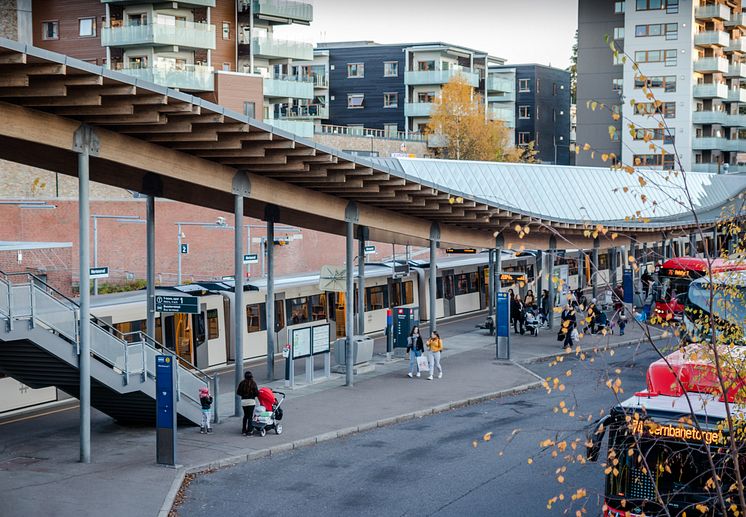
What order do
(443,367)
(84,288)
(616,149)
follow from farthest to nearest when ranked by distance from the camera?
1. (616,149)
2. (443,367)
3. (84,288)

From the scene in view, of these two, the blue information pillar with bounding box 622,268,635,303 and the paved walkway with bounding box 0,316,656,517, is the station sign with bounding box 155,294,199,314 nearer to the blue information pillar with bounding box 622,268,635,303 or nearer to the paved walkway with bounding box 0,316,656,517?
the paved walkway with bounding box 0,316,656,517

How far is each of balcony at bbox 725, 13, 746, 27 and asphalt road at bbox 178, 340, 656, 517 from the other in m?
75.7

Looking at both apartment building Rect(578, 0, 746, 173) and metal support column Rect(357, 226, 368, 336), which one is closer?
metal support column Rect(357, 226, 368, 336)

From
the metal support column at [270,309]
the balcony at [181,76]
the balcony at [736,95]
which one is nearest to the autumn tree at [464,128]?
the balcony at [736,95]

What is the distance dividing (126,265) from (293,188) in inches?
935

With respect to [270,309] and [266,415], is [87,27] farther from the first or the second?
[266,415]

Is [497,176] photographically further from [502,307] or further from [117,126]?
[117,126]

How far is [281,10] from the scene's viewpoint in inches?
2566

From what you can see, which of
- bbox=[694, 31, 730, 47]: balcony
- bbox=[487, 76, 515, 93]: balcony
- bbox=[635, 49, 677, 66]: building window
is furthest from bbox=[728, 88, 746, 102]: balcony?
bbox=[487, 76, 515, 93]: balcony

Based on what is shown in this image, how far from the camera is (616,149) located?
9375 cm

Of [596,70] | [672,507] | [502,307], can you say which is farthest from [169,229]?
[596,70]

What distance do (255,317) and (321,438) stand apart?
12.0 meters

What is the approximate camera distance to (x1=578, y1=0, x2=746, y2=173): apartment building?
8625 cm

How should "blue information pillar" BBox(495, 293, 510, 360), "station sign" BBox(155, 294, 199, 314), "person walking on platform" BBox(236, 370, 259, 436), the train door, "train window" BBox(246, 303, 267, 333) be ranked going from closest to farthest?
"person walking on platform" BBox(236, 370, 259, 436), "station sign" BBox(155, 294, 199, 314), "train window" BBox(246, 303, 267, 333), "blue information pillar" BBox(495, 293, 510, 360), the train door
